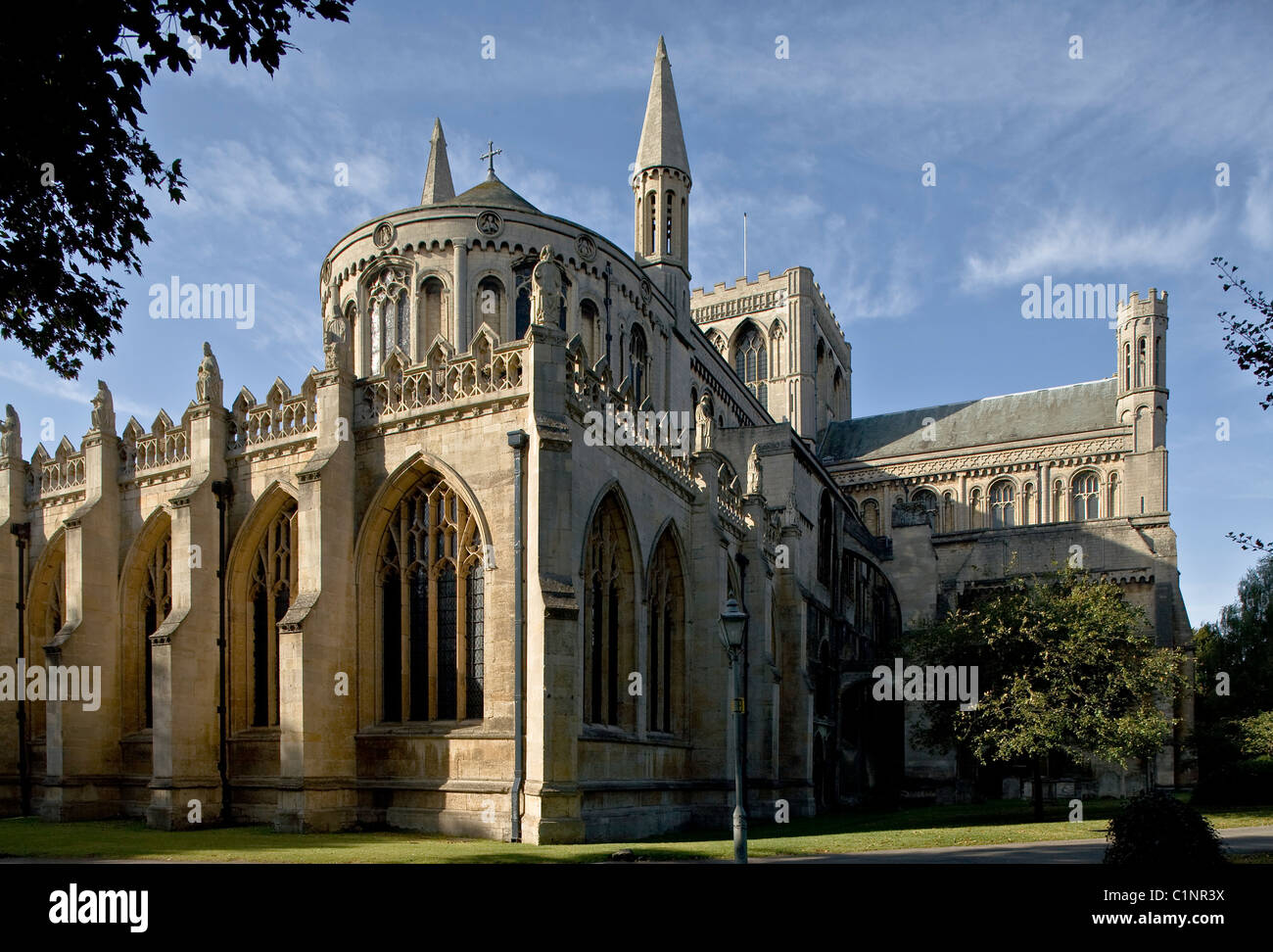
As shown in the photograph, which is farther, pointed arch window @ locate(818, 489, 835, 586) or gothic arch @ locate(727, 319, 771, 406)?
gothic arch @ locate(727, 319, 771, 406)

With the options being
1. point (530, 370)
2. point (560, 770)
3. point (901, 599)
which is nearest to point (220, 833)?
point (560, 770)

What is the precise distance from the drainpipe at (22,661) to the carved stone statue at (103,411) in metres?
5.12

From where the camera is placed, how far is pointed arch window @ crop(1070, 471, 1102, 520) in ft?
211

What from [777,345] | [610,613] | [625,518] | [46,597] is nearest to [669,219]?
[625,518]

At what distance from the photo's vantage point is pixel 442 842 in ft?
60.3

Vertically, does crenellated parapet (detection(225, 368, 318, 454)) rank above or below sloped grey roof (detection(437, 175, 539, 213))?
below

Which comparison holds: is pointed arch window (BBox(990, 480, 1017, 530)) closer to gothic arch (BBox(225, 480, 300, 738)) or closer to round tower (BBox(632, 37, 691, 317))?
round tower (BBox(632, 37, 691, 317))

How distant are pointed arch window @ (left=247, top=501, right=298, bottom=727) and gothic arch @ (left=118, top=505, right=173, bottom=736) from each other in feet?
11.6

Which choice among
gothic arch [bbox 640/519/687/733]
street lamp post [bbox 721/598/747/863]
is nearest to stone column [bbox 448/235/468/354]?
gothic arch [bbox 640/519/687/733]

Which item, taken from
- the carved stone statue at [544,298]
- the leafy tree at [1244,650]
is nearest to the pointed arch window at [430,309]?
the carved stone statue at [544,298]

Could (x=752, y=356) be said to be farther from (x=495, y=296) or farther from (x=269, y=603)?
(x=269, y=603)

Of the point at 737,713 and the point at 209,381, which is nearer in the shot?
the point at 737,713

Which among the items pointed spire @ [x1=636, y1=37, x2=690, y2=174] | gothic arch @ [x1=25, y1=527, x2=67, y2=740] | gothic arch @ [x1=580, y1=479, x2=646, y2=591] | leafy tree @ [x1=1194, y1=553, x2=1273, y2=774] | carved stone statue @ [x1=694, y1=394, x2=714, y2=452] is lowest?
leafy tree @ [x1=1194, y1=553, x2=1273, y2=774]

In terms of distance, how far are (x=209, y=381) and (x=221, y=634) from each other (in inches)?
232
